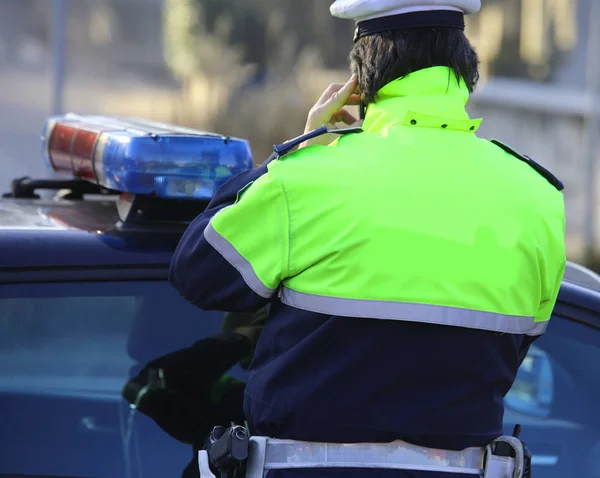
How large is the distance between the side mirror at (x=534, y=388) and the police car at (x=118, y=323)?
4cm

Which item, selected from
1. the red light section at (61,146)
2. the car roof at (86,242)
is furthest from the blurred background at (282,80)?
the car roof at (86,242)

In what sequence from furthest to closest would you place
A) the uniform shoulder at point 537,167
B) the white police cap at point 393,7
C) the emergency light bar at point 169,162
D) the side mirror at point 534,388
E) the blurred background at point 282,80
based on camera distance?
the blurred background at point 282,80
the side mirror at point 534,388
the emergency light bar at point 169,162
the uniform shoulder at point 537,167
the white police cap at point 393,7

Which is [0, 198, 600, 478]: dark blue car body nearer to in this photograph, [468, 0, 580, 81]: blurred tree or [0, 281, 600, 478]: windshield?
[0, 281, 600, 478]: windshield

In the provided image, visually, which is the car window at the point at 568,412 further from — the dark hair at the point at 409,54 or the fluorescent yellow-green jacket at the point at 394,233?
the dark hair at the point at 409,54

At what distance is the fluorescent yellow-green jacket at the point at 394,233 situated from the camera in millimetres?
1556

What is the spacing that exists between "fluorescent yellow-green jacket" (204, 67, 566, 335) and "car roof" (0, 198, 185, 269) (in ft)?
1.25

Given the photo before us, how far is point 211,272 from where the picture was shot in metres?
1.61

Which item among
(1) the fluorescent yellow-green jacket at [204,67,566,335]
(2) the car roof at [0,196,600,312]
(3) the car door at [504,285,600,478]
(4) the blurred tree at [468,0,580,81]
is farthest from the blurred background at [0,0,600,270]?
(1) the fluorescent yellow-green jacket at [204,67,566,335]

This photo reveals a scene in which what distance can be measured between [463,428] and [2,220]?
3.38ft

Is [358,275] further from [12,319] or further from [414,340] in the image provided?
[12,319]

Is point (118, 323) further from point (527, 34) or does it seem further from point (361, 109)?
point (527, 34)

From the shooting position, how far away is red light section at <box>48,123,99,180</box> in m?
2.28

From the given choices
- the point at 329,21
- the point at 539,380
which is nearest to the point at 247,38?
the point at 329,21

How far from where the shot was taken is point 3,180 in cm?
1003
